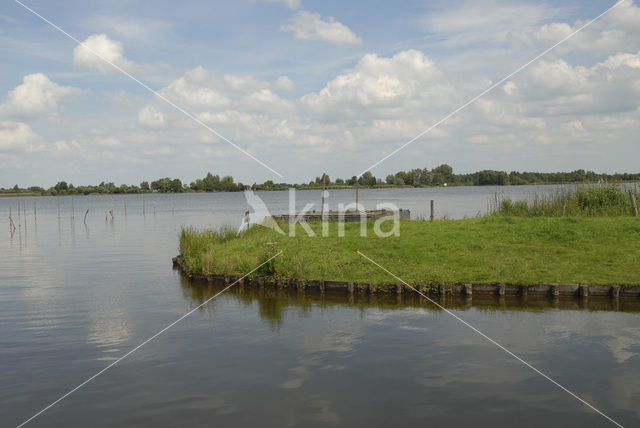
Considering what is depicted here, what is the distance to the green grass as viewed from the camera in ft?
88.1

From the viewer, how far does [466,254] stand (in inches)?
760

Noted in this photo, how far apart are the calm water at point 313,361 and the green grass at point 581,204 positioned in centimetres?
1376

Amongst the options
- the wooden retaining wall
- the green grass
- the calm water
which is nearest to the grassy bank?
the wooden retaining wall

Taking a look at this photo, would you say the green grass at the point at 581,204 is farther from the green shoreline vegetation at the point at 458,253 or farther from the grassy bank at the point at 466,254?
the grassy bank at the point at 466,254

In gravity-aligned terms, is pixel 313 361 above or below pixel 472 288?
below

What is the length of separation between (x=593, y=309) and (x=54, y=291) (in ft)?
66.1

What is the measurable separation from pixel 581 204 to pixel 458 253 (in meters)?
13.1

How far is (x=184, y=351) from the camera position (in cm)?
1213

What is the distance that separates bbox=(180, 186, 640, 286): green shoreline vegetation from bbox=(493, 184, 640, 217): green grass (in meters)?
1.49

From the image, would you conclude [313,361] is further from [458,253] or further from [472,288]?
[458,253]

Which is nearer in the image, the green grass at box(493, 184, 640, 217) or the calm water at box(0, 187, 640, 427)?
the calm water at box(0, 187, 640, 427)

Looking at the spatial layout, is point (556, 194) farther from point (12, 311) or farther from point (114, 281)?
point (12, 311)

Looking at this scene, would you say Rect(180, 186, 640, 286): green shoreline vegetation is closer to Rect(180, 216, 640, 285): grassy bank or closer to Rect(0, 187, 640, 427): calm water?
Rect(180, 216, 640, 285): grassy bank

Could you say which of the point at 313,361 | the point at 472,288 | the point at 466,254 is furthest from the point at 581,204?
the point at 313,361
